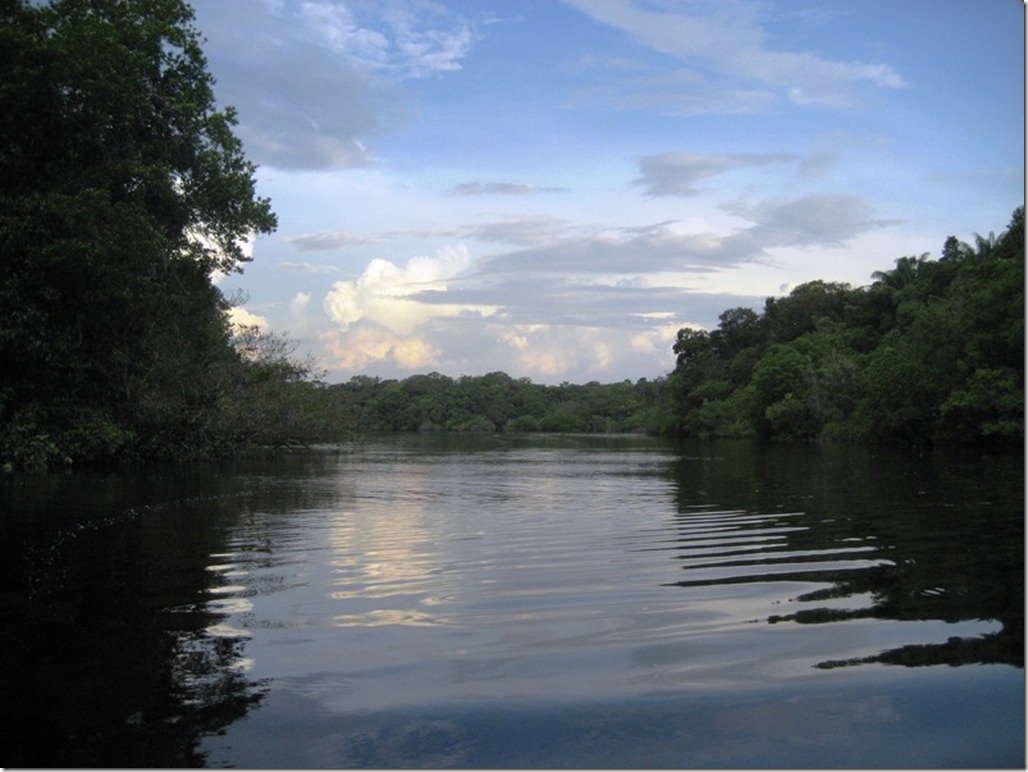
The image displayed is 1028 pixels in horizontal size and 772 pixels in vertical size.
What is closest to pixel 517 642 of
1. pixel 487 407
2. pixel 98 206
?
pixel 98 206

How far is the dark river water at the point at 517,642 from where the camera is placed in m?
4.79

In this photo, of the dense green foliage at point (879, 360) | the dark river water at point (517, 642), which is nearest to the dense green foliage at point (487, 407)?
the dense green foliage at point (879, 360)

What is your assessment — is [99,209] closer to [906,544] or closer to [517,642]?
[517,642]

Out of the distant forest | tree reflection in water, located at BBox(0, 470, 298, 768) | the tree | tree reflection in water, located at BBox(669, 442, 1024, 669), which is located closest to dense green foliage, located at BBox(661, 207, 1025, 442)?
the distant forest

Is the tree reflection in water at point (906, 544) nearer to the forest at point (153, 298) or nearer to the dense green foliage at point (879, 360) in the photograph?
the dense green foliage at point (879, 360)

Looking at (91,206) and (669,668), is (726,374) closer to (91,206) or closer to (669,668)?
(91,206)

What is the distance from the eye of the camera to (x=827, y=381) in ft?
211

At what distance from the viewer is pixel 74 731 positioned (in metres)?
4.88

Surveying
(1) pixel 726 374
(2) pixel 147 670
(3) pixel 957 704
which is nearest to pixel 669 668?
(3) pixel 957 704

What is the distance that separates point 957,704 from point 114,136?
2008 centimetres

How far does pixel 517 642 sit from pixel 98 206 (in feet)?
41.9

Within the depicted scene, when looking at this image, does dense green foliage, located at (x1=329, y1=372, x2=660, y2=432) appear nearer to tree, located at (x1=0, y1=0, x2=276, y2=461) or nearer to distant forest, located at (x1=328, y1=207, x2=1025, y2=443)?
Answer: distant forest, located at (x1=328, y1=207, x2=1025, y2=443)

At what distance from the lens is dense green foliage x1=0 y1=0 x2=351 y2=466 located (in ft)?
52.9

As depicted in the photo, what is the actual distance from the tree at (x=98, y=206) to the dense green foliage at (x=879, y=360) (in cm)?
1692
